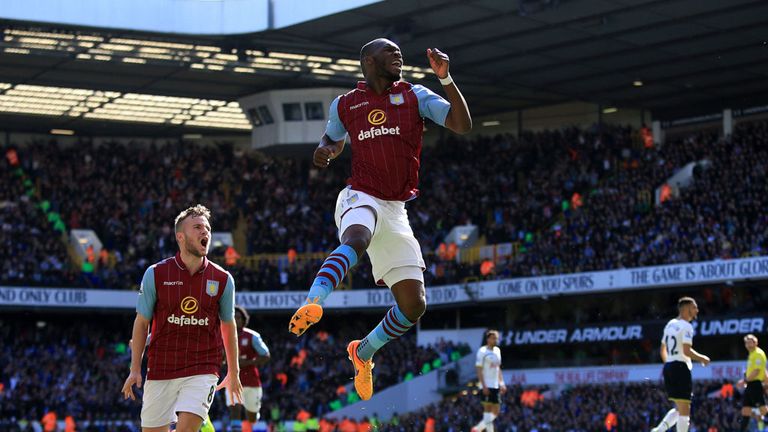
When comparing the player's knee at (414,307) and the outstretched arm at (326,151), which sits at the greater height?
the outstretched arm at (326,151)

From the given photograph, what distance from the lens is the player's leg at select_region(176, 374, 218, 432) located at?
378 inches

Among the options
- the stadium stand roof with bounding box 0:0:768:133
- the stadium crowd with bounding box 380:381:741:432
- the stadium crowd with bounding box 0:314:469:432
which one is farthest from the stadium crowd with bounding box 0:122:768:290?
the stadium crowd with bounding box 380:381:741:432

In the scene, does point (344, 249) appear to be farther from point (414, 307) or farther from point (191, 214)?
point (191, 214)

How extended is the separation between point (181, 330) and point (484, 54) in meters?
32.7

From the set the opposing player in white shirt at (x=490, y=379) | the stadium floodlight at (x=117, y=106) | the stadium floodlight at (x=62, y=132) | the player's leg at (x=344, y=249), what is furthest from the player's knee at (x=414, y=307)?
the stadium floodlight at (x=62, y=132)

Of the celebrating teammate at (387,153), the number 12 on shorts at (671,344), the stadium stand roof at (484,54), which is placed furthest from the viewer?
the stadium stand roof at (484,54)

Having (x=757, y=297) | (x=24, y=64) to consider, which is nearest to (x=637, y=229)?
(x=757, y=297)

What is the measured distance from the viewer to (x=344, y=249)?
8.96 m

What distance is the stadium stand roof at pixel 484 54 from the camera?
1430 inches

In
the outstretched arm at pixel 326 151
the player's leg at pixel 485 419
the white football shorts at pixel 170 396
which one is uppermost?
the outstretched arm at pixel 326 151

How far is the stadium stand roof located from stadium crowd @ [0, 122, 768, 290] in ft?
8.09

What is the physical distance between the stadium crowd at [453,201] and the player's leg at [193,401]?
28.1 metres

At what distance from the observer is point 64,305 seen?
1795 inches

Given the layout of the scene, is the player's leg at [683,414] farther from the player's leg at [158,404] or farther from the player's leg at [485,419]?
the player's leg at [158,404]
